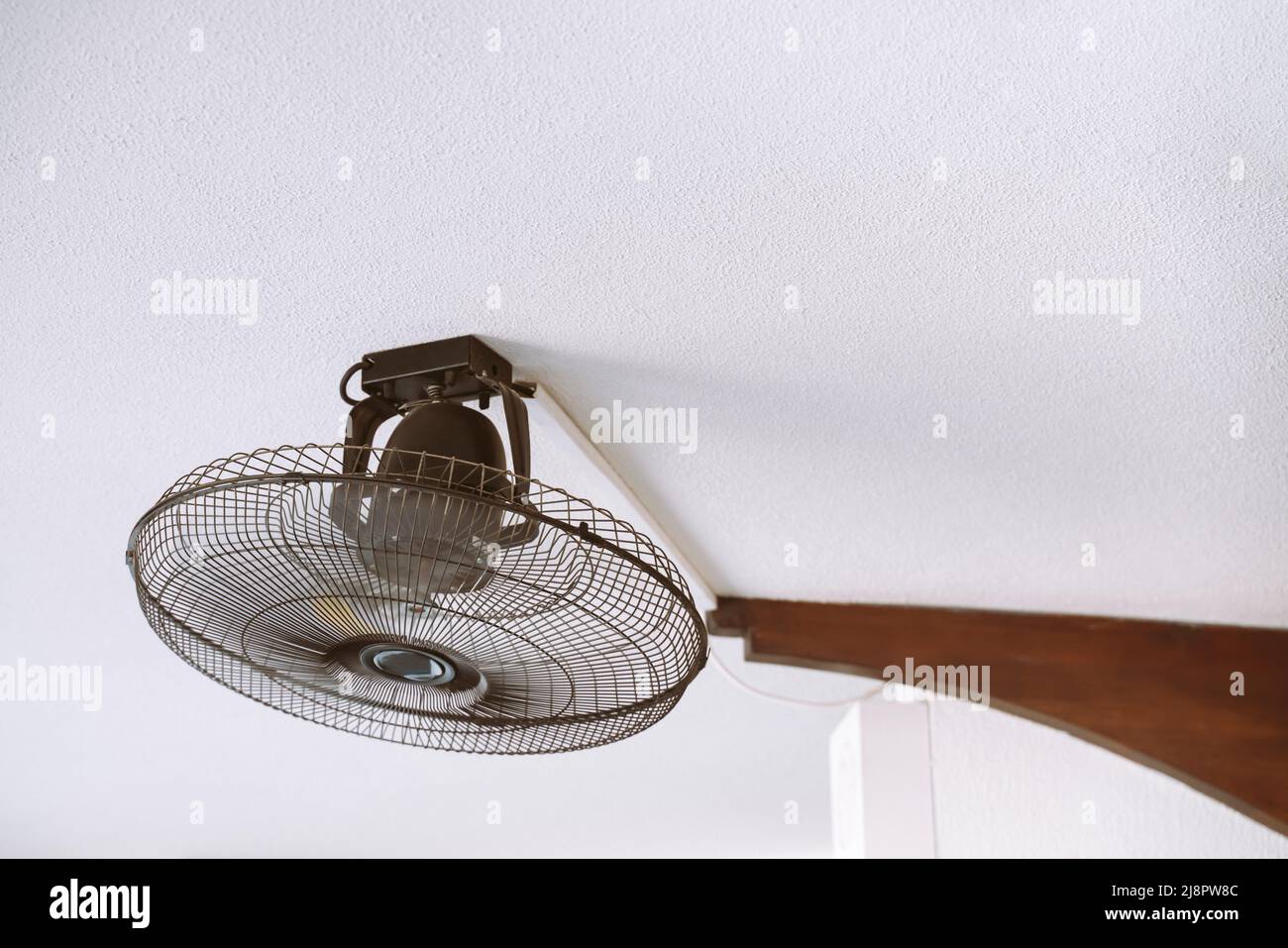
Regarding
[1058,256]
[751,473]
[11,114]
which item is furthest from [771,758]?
[11,114]

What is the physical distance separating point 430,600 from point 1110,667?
5.64ft

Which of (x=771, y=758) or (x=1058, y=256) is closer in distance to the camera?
(x=1058, y=256)

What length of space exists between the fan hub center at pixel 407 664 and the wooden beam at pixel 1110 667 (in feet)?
4.01

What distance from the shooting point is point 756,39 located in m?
1.19

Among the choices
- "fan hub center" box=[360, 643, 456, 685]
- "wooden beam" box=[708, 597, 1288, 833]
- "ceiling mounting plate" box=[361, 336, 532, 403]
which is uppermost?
"ceiling mounting plate" box=[361, 336, 532, 403]

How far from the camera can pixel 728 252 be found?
1.50 m

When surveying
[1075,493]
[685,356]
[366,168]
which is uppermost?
[366,168]

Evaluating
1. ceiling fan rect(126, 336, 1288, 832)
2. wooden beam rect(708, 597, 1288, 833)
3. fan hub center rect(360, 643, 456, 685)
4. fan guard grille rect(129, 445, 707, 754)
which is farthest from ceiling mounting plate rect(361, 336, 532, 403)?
wooden beam rect(708, 597, 1288, 833)

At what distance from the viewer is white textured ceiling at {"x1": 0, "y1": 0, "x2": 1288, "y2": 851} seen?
1215 mm

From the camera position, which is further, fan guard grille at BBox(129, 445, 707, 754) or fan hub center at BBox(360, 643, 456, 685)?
fan hub center at BBox(360, 643, 456, 685)

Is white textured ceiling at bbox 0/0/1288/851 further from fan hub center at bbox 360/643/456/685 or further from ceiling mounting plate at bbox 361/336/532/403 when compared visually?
fan hub center at bbox 360/643/456/685
